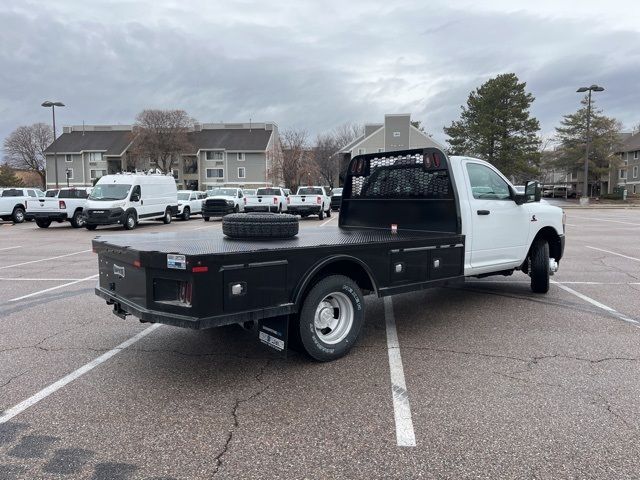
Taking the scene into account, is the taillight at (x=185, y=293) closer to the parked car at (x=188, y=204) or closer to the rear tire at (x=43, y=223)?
the rear tire at (x=43, y=223)

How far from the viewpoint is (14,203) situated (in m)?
25.2

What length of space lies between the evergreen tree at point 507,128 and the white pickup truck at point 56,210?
3859cm

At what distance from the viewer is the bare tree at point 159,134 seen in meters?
63.2

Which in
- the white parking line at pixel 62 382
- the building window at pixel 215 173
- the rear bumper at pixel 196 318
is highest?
the building window at pixel 215 173

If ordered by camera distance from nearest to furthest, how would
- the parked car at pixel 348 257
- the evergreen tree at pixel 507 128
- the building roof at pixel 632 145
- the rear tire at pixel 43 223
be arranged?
1. the parked car at pixel 348 257
2. the rear tire at pixel 43 223
3. the evergreen tree at pixel 507 128
4. the building roof at pixel 632 145

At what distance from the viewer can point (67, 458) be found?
10.0ft

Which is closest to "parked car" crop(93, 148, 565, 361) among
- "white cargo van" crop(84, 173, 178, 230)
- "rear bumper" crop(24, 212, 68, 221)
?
"white cargo van" crop(84, 173, 178, 230)


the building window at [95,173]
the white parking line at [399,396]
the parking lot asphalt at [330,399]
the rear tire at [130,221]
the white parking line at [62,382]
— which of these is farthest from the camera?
the building window at [95,173]

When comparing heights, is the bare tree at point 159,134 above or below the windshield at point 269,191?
above

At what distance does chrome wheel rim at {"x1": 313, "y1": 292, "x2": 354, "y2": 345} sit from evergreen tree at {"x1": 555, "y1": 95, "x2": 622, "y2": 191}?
6467 cm

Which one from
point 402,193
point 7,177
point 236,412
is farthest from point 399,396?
point 7,177

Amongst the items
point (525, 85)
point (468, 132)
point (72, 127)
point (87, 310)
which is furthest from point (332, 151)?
point (87, 310)

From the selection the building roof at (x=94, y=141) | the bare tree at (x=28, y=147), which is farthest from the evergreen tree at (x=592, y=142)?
the bare tree at (x=28, y=147)

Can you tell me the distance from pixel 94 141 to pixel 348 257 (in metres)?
73.6
